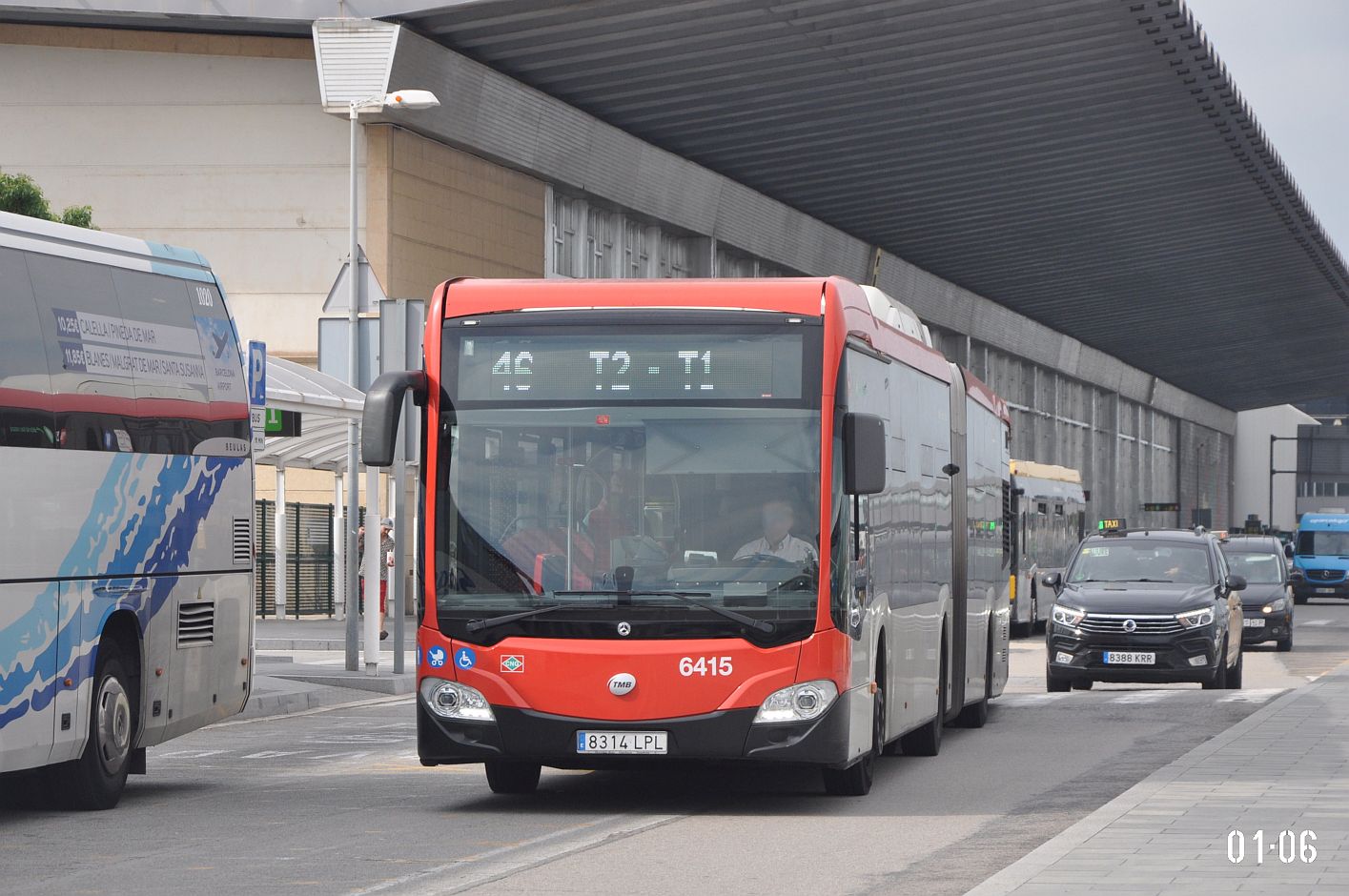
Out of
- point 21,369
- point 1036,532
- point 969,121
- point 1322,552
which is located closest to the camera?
point 21,369

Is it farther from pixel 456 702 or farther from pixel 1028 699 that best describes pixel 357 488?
pixel 456 702

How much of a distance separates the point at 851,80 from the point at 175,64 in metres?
13.2

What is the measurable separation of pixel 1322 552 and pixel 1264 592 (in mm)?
34396

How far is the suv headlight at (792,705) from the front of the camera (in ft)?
39.1

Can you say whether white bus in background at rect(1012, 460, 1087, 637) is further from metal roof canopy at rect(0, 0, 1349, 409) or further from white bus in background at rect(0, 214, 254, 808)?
white bus in background at rect(0, 214, 254, 808)

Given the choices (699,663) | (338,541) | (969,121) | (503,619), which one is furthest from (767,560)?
(969,121)

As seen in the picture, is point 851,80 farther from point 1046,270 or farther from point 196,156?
point 1046,270

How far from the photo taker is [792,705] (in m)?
11.9

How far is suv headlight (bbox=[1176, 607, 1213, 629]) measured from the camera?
23641 millimetres

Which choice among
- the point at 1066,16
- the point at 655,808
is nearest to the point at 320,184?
the point at 1066,16

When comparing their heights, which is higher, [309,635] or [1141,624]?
[1141,624]

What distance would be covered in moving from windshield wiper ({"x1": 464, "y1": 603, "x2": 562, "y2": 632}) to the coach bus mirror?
171 cm

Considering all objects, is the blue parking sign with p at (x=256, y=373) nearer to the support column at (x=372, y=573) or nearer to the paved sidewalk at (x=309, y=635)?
the support column at (x=372, y=573)
